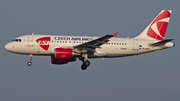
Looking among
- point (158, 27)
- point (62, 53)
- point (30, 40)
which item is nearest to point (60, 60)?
point (62, 53)

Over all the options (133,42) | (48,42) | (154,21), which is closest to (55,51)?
(48,42)

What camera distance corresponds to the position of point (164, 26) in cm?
6875

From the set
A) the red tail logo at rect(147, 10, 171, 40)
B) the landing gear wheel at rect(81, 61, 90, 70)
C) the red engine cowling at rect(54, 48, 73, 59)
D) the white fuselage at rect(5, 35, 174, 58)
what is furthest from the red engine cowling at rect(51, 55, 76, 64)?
the red tail logo at rect(147, 10, 171, 40)

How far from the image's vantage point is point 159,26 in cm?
6856

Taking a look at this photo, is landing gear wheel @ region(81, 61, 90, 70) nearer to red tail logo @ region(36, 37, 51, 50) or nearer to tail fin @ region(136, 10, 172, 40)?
red tail logo @ region(36, 37, 51, 50)

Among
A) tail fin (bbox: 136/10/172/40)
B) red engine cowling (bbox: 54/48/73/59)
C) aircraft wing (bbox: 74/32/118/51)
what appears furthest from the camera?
tail fin (bbox: 136/10/172/40)

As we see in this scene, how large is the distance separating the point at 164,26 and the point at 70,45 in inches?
602

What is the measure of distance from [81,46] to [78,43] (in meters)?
1.46

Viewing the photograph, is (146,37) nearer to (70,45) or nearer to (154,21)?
(154,21)

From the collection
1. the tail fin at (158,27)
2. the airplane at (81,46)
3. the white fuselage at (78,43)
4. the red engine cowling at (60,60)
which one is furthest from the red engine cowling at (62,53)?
the tail fin at (158,27)

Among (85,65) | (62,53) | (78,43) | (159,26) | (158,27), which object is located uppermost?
(159,26)

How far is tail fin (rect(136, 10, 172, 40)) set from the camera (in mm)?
67312

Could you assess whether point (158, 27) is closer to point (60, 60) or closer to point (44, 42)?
point (60, 60)

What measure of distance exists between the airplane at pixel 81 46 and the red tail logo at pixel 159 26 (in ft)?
4.04
